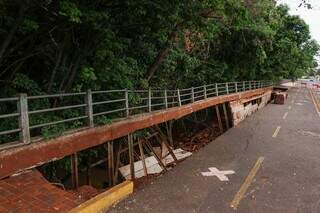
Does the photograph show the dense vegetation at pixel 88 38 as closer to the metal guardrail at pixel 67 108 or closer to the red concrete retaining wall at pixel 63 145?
the metal guardrail at pixel 67 108

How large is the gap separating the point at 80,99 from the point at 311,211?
24.6 feet

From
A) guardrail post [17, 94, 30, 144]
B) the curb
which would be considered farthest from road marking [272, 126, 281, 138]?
guardrail post [17, 94, 30, 144]

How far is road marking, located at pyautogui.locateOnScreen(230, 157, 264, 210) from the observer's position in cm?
942

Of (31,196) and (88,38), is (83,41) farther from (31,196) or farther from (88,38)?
(31,196)

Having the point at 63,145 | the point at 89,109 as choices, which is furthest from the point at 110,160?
the point at 63,145

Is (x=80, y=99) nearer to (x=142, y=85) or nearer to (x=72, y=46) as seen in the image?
(x=72, y=46)

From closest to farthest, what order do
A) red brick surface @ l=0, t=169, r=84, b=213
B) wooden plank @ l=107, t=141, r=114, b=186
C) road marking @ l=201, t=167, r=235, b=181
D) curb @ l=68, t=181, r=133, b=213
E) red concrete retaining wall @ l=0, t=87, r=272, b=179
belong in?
1. red brick surface @ l=0, t=169, r=84, b=213
2. red concrete retaining wall @ l=0, t=87, r=272, b=179
3. curb @ l=68, t=181, r=133, b=213
4. wooden plank @ l=107, t=141, r=114, b=186
5. road marking @ l=201, t=167, r=235, b=181

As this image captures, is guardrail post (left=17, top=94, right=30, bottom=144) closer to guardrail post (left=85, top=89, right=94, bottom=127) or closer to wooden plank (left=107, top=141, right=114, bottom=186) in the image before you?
guardrail post (left=85, top=89, right=94, bottom=127)

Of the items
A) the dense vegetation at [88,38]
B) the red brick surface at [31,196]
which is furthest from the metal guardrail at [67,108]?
the red brick surface at [31,196]

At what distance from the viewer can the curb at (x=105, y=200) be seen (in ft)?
25.4

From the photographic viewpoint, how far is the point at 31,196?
7.50 metres

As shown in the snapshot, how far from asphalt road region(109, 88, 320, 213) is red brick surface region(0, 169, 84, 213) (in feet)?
4.12

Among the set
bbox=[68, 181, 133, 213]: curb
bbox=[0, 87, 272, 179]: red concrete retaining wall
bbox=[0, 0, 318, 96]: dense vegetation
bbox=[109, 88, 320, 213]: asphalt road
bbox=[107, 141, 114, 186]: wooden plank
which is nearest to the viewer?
bbox=[0, 87, 272, 179]: red concrete retaining wall

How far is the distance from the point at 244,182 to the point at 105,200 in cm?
426
